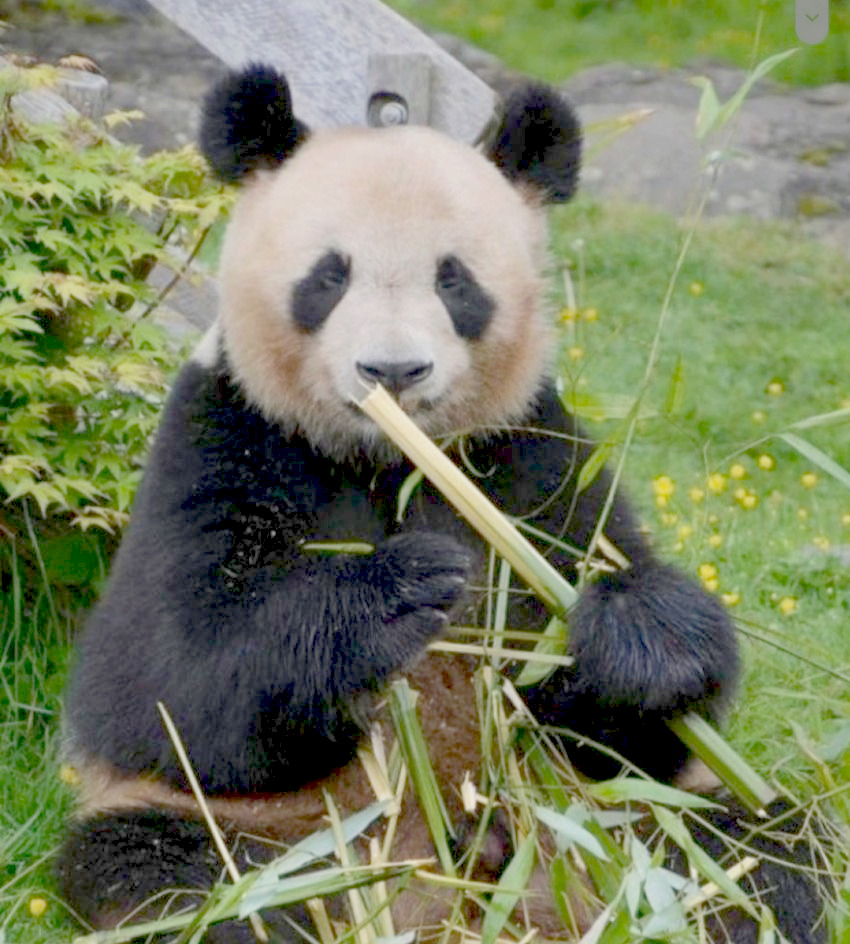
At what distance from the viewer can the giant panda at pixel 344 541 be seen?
3.84m

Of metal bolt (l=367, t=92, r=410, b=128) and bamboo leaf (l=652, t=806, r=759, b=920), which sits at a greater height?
metal bolt (l=367, t=92, r=410, b=128)

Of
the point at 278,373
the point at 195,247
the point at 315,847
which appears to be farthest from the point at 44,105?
the point at 315,847

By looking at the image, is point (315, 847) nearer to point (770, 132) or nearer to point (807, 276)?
point (807, 276)

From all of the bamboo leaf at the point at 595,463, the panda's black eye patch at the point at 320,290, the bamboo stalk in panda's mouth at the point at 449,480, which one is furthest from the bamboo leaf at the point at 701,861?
the panda's black eye patch at the point at 320,290

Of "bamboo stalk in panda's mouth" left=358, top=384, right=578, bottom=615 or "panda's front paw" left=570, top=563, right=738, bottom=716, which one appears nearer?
"bamboo stalk in panda's mouth" left=358, top=384, right=578, bottom=615

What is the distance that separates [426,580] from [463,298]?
2.44ft

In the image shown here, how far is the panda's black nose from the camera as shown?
379 cm

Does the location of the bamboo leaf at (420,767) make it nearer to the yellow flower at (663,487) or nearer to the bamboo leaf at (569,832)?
the bamboo leaf at (569,832)

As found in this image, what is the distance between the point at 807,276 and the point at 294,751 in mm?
7360

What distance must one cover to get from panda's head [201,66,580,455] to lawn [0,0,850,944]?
0.21 m

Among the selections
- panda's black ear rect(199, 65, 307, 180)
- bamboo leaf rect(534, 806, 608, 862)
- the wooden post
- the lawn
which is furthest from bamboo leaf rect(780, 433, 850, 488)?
the wooden post

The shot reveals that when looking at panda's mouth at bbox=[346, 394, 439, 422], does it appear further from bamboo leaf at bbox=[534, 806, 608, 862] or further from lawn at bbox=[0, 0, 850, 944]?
bamboo leaf at bbox=[534, 806, 608, 862]

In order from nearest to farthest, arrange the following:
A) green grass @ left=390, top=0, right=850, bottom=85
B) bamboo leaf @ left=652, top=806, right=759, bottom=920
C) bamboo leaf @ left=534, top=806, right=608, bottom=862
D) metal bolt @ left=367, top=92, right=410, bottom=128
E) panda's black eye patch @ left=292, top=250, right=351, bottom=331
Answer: bamboo leaf @ left=534, top=806, right=608, bottom=862
bamboo leaf @ left=652, top=806, right=759, bottom=920
panda's black eye patch @ left=292, top=250, right=351, bottom=331
metal bolt @ left=367, top=92, right=410, bottom=128
green grass @ left=390, top=0, right=850, bottom=85

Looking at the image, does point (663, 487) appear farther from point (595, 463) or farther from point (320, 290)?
point (320, 290)
